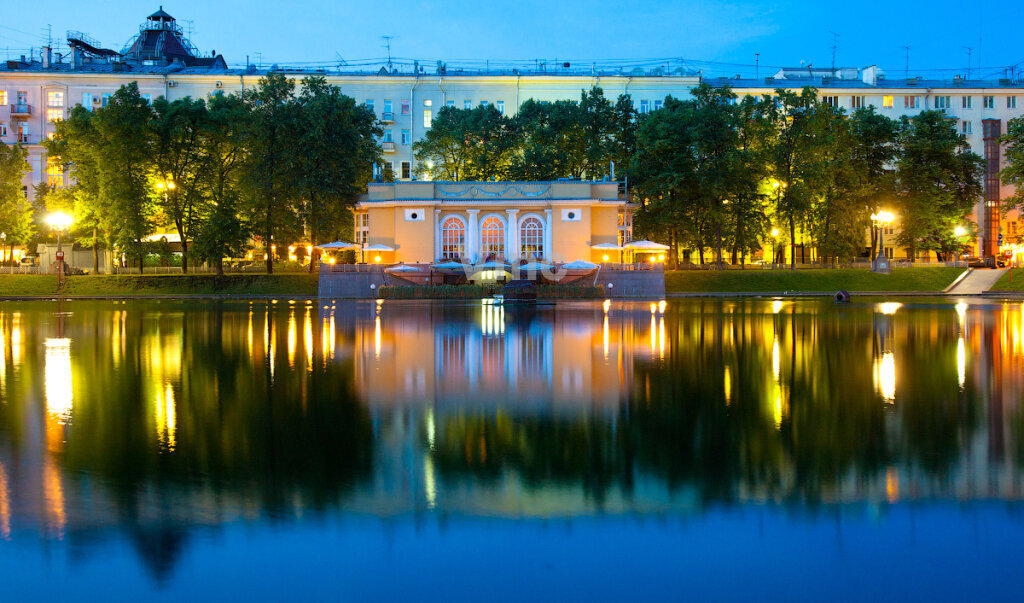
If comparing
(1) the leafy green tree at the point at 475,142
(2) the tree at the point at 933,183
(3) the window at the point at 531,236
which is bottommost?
(3) the window at the point at 531,236

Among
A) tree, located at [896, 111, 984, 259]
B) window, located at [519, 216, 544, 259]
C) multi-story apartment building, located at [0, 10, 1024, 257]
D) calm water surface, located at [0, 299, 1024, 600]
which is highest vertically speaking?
multi-story apartment building, located at [0, 10, 1024, 257]

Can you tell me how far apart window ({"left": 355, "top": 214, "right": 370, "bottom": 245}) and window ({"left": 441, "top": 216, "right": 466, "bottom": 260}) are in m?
8.41

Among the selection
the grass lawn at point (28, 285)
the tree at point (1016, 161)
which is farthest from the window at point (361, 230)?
the tree at point (1016, 161)

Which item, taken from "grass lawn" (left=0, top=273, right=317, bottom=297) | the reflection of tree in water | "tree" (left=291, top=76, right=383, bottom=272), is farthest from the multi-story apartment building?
the reflection of tree in water

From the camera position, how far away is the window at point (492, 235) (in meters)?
63.2

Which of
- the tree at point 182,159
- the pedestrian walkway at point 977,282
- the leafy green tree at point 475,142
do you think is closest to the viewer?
the pedestrian walkway at point 977,282

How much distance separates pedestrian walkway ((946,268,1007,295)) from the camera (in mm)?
57406

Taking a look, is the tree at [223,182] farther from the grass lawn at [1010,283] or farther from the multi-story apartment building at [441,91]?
the grass lawn at [1010,283]

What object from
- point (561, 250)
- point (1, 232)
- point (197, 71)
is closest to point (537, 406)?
point (561, 250)

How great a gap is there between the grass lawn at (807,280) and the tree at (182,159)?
37.8 m

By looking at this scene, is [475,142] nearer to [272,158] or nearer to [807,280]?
[272,158]

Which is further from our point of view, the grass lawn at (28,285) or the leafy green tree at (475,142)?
the leafy green tree at (475,142)

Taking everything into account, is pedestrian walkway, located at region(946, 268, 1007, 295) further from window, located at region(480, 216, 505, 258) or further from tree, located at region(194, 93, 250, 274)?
tree, located at region(194, 93, 250, 274)

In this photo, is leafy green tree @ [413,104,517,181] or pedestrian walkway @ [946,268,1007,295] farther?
leafy green tree @ [413,104,517,181]
